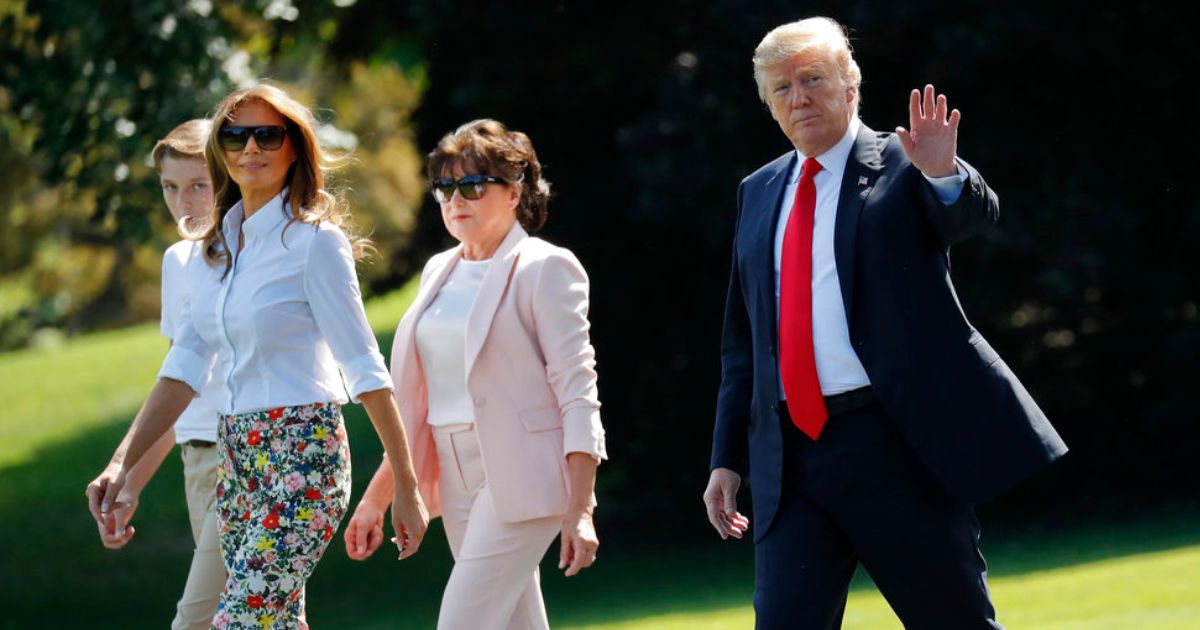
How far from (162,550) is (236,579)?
1413cm

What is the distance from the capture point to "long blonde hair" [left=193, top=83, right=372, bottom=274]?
4953 mm

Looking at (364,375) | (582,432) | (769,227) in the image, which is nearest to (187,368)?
(364,375)

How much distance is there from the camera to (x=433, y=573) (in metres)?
15.6

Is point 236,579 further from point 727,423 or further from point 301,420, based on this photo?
point 727,423

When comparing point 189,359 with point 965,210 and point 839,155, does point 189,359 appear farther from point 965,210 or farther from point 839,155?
point 965,210

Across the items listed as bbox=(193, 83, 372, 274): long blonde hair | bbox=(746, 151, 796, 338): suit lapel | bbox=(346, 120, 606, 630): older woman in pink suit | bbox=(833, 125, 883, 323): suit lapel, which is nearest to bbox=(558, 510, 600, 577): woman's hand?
bbox=(346, 120, 606, 630): older woman in pink suit

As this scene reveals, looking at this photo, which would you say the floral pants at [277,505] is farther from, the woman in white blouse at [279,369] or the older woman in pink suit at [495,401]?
the older woman in pink suit at [495,401]

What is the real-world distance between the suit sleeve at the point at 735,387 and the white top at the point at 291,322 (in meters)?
0.97

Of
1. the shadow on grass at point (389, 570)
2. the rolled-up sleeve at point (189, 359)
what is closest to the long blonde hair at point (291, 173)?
the rolled-up sleeve at point (189, 359)

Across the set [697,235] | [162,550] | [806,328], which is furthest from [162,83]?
[806,328]

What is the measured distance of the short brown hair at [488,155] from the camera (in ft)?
18.9

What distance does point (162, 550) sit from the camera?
1823cm

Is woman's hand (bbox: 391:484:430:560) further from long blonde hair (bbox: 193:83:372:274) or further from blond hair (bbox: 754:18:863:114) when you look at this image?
blond hair (bbox: 754:18:863:114)

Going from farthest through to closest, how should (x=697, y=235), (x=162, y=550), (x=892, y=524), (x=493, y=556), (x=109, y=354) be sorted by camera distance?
(x=109, y=354), (x=162, y=550), (x=697, y=235), (x=493, y=556), (x=892, y=524)
